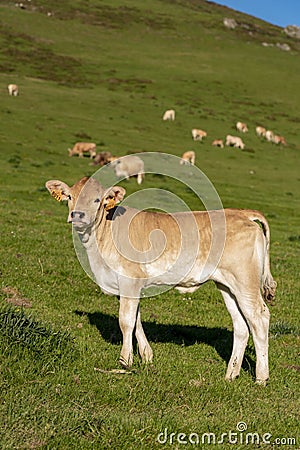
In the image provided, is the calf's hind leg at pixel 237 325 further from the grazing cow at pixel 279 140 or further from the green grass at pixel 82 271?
the grazing cow at pixel 279 140

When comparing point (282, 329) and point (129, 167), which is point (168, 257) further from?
point (129, 167)

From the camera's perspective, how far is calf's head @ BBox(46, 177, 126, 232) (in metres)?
7.19

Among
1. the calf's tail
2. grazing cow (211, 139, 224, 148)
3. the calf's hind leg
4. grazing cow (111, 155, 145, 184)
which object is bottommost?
grazing cow (211, 139, 224, 148)

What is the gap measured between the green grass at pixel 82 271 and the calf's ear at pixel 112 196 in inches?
68.6

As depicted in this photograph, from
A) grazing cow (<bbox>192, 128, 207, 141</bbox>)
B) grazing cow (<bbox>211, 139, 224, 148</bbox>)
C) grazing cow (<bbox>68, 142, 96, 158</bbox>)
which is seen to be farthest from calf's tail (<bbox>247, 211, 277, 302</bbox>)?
grazing cow (<bbox>192, 128, 207, 141</bbox>)

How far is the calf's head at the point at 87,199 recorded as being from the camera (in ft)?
23.6

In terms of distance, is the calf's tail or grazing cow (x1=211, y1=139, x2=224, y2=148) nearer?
the calf's tail

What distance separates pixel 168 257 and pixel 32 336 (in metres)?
2.08

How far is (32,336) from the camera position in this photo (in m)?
6.49

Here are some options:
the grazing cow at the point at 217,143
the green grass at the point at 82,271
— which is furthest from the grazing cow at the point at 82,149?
the grazing cow at the point at 217,143

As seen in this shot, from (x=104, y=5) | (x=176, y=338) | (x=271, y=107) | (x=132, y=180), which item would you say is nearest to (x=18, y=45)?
(x=271, y=107)

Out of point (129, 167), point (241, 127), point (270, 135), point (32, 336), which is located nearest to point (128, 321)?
point (32, 336)

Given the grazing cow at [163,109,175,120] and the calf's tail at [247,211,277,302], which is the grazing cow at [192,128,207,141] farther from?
the calf's tail at [247,211,277,302]

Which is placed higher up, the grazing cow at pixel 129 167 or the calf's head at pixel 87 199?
the calf's head at pixel 87 199
